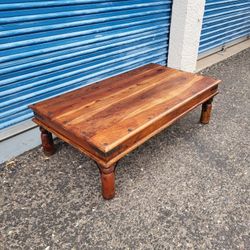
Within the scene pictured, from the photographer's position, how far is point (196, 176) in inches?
89.3

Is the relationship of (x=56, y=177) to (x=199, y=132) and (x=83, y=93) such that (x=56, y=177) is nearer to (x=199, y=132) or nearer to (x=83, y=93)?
(x=83, y=93)

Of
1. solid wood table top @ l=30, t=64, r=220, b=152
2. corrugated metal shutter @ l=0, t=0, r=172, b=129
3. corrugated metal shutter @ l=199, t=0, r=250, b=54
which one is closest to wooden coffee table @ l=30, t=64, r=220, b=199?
solid wood table top @ l=30, t=64, r=220, b=152

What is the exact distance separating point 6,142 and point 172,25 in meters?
2.62

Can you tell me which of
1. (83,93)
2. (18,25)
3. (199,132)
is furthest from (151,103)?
(18,25)

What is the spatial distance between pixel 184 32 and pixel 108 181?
2523mm

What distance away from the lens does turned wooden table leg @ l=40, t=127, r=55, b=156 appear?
230cm

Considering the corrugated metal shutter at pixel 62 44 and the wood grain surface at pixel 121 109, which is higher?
the corrugated metal shutter at pixel 62 44

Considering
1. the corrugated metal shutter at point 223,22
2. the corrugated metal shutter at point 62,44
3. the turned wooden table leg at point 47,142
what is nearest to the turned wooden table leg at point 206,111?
the corrugated metal shutter at point 62,44

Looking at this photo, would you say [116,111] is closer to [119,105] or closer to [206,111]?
[119,105]

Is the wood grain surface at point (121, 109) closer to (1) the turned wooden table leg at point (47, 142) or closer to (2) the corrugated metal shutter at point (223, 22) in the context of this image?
(1) the turned wooden table leg at point (47, 142)

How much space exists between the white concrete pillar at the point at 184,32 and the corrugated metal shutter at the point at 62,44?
0.94 ft

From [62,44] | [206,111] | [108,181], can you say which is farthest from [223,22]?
[108,181]

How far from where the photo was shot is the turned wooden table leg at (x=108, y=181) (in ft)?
5.90

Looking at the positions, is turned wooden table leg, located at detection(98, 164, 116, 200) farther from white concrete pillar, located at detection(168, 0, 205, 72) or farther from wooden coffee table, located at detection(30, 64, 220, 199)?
white concrete pillar, located at detection(168, 0, 205, 72)
